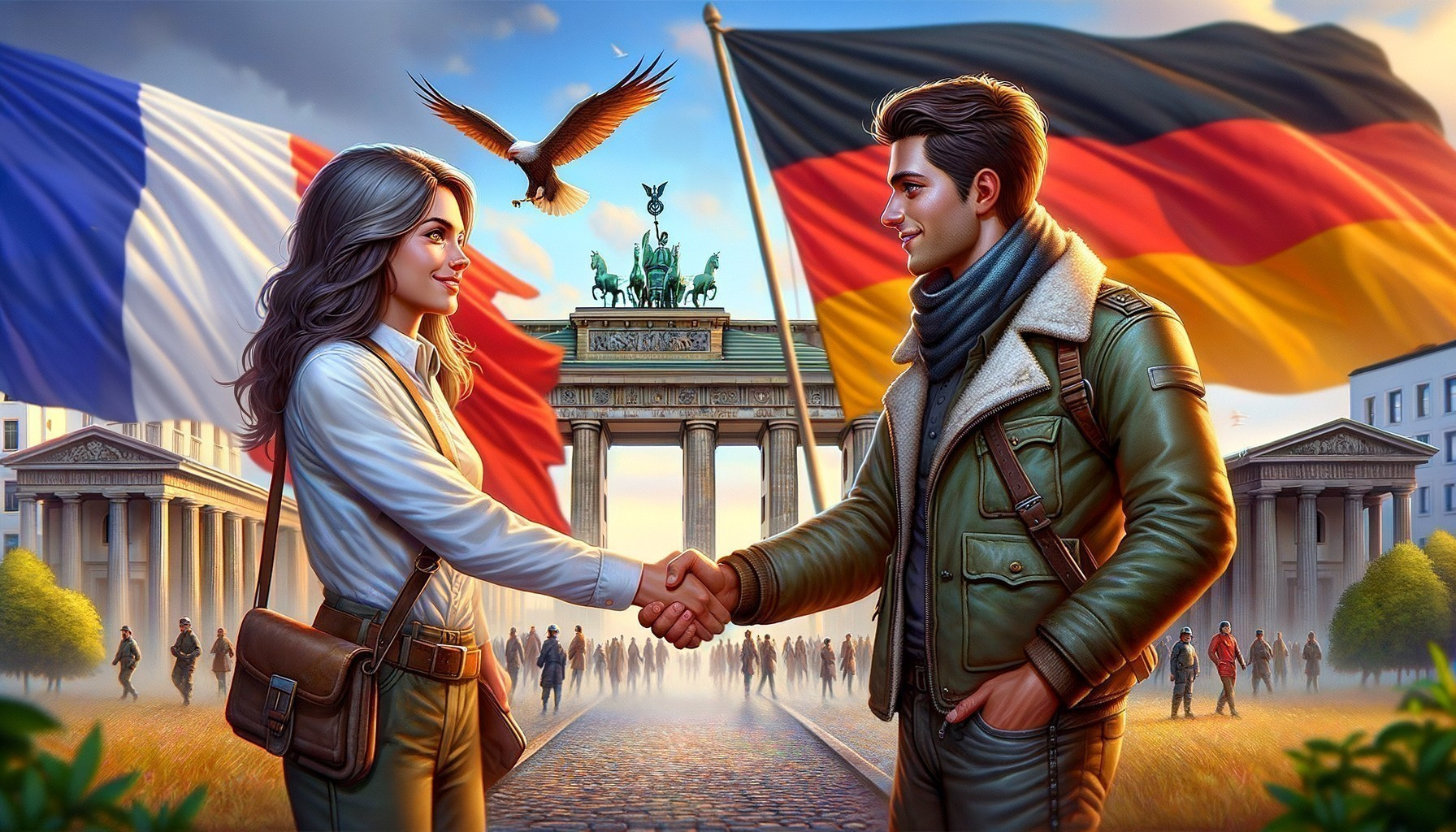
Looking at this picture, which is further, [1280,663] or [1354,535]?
[1354,535]

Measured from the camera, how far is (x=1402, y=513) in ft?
93.6

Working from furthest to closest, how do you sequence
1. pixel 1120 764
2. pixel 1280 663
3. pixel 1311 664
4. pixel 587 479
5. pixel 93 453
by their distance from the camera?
pixel 587 479, pixel 93 453, pixel 1280 663, pixel 1311 664, pixel 1120 764

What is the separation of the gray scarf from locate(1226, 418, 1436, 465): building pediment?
90.4 ft

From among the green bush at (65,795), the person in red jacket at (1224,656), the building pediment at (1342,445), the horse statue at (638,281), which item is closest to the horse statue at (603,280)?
the horse statue at (638,281)

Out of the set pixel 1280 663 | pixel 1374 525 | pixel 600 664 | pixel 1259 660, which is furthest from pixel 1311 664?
pixel 600 664

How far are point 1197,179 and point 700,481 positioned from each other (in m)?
32.4

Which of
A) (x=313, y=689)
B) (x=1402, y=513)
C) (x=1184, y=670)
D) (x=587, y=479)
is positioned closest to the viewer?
(x=313, y=689)

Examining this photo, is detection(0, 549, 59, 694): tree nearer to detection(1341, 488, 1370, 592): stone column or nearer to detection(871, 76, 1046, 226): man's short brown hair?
detection(871, 76, 1046, 226): man's short brown hair

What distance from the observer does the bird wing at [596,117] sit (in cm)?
618

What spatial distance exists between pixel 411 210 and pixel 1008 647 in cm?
205

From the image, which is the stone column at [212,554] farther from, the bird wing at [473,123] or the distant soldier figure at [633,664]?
the bird wing at [473,123]

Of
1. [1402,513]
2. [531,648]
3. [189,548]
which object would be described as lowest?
[531,648]

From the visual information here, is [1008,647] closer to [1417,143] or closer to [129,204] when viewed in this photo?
[1417,143]

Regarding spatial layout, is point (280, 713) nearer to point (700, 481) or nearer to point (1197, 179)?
point (1197, 179)
